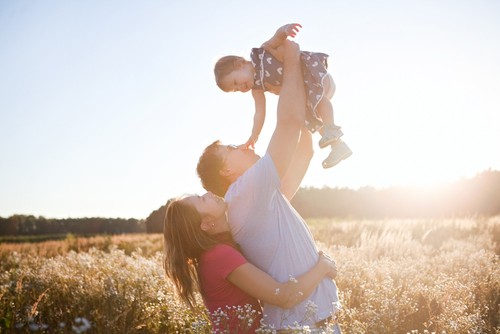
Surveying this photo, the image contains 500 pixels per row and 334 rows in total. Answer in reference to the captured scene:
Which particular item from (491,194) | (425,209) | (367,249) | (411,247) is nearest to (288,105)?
(367,249)

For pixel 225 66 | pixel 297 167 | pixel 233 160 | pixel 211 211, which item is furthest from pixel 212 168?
pixel 225 66

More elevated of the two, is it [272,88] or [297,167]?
[272,88]

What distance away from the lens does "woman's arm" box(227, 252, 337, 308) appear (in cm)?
296

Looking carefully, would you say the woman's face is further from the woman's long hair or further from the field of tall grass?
the field of tall grass

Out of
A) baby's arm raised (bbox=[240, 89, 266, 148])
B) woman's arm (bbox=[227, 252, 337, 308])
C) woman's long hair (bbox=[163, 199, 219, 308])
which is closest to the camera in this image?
woman's arm (bbox=[227, 252, 337, 308])

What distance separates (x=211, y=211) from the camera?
334 centimetres

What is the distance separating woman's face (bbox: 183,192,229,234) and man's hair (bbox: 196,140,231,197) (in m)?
0.35

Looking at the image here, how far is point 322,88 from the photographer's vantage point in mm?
4910

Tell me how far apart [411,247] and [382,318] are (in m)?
6.70

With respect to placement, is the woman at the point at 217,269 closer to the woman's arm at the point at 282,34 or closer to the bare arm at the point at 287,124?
the bare arm at the point at 287,124

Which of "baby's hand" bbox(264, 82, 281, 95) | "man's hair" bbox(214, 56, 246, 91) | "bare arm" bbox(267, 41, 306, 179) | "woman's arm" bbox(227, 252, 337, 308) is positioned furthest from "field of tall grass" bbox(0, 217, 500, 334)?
"man's hair" bbox(214, 56, 246, 91)

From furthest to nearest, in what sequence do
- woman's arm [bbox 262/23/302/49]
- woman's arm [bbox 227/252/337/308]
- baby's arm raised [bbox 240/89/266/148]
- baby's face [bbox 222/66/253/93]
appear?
baby's face [bbox 222/66/253/93], baby's arm raised [bbox 240/89/266/148], woman's arm [bbox 262/23/302/49], woman's arm [bbox 227/252/337/308]

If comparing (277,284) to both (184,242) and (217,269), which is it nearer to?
(217,269)

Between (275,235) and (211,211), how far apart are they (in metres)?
0.53
